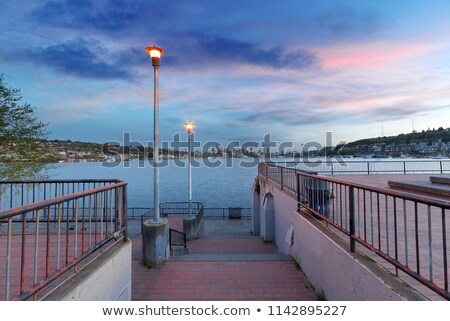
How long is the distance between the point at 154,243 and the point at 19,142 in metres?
11.1

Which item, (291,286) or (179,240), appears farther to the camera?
(179,240)

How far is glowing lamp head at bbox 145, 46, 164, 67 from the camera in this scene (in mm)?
7086

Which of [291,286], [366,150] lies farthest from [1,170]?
[366,150]

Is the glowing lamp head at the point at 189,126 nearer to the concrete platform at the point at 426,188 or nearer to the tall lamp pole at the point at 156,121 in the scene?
the tall lamp pole at the point at 156,121

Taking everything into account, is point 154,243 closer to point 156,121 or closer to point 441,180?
point 156,121

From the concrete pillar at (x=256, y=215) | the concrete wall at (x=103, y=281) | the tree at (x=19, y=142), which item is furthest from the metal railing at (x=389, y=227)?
the tree at (x=19, y=142)

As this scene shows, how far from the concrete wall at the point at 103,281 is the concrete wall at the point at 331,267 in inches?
131

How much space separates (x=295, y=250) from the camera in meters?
6.14

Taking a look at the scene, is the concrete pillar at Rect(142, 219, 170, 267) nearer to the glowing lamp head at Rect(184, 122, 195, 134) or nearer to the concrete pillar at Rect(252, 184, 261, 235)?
the glowing lamp head at Rect(184, 122, 195, 134)

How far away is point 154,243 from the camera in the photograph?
6.60 m

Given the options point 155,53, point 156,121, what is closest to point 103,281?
point 156,121

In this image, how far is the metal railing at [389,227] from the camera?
8.16ft

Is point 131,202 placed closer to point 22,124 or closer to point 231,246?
point 22,124

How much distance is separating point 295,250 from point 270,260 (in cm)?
67
